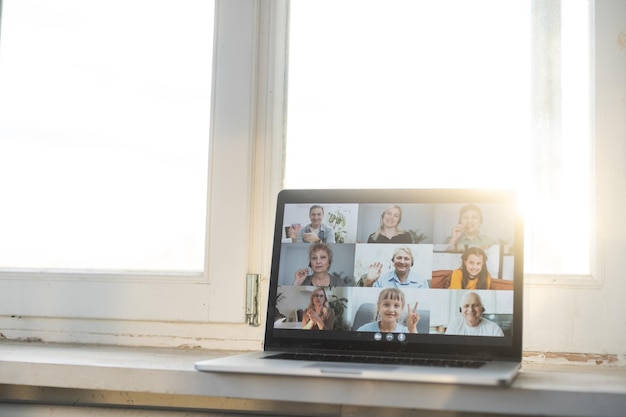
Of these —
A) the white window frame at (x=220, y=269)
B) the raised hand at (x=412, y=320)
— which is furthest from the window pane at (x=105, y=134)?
the raised hand at (x=412, y=320)

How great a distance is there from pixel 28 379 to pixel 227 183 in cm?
50

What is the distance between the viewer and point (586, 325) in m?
1.41

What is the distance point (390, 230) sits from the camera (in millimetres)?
1346

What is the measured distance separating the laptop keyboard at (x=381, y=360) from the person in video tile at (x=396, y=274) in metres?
0.12

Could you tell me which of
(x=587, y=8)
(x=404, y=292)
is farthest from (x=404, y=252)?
(x=587, y=8)

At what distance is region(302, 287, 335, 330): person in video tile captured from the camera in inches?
51.9

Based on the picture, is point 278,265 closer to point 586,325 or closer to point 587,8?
point 586,325

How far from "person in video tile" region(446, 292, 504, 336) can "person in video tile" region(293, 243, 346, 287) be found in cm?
20

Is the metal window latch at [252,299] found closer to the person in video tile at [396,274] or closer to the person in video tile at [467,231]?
the person in video tile at [396,274]

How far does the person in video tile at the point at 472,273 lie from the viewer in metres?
1.28

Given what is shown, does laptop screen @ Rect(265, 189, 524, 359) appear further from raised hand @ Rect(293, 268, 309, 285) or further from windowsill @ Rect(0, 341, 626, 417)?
windowsill @ Rect(0, 341, 626, 417)

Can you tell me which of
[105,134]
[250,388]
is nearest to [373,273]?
[250,388]

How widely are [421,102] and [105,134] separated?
627 mm

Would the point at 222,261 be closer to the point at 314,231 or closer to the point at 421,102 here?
the point at 314,231
